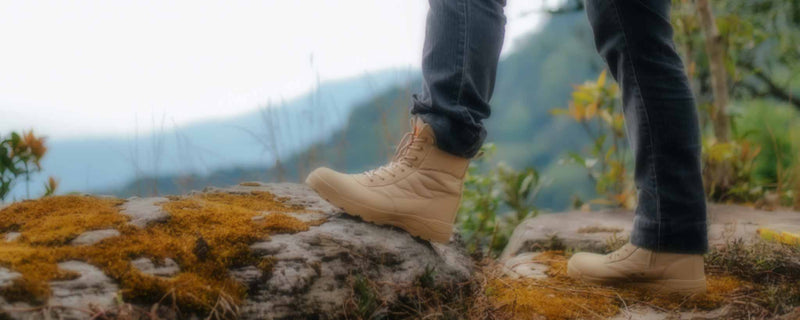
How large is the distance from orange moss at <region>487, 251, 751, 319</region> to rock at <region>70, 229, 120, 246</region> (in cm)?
94

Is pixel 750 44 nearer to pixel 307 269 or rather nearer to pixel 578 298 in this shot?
pixel 578 298

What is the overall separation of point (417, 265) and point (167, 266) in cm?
61

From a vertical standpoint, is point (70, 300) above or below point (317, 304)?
above

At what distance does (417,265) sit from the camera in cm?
161

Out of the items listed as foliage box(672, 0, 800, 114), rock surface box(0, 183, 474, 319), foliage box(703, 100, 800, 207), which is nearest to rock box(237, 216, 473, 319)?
rock surface box(0, 183, 474, 319)

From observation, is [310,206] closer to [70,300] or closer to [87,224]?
[87,224]

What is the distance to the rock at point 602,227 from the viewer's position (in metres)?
2.46

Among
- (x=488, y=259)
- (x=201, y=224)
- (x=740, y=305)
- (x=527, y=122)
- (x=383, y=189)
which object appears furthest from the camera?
(x=527, y=122)

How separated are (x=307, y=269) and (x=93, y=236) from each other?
1.45ft

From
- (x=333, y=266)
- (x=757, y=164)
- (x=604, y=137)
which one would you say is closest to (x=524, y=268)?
(x=333, y=266)

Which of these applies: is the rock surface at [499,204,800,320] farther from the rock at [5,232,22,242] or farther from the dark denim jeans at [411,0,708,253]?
the rock at [5,232,22,242]

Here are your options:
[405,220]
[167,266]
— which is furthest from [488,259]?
[167,266]

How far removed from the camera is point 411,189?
5.28 ft

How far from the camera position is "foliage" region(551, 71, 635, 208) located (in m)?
3.57
